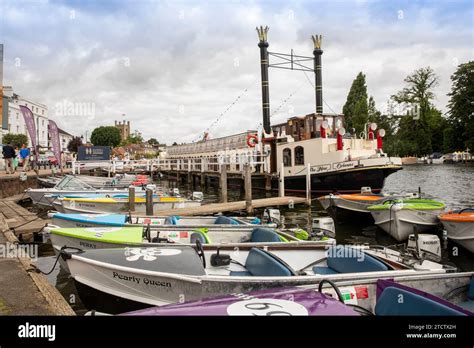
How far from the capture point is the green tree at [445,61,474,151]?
63469 millimetres

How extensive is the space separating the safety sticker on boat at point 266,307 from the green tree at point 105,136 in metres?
103

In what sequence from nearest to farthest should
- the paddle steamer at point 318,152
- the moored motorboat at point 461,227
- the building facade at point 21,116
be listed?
the moored motorboat at point 461,227 < the paddle steamer at point 318,152 < the building facade at point 21,116

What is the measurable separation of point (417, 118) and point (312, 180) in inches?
2200

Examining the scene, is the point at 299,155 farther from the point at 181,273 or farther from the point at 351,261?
the point at 181,273

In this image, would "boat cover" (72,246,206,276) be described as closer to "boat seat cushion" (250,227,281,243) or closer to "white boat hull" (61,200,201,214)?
"boat seat cushion" (250,227,281,243)

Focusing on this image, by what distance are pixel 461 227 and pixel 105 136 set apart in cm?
10078

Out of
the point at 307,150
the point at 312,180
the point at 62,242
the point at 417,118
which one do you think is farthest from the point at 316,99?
the point at 417,118

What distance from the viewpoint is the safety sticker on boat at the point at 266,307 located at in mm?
3146

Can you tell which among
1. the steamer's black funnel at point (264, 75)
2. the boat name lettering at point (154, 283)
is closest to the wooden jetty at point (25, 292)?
the boat name lettering at point (154, 283)

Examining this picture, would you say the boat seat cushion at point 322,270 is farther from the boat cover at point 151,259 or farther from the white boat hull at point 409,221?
the white boat hull at point 409,221

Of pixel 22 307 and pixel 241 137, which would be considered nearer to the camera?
pixel 22 307

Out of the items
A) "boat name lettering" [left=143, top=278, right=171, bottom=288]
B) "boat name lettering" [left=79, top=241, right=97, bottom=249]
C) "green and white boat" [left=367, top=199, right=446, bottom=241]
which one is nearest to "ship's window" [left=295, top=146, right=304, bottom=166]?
"green and white boat" [left=367, top=199, right=446, bottom=241]

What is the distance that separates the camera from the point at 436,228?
11.9 m
